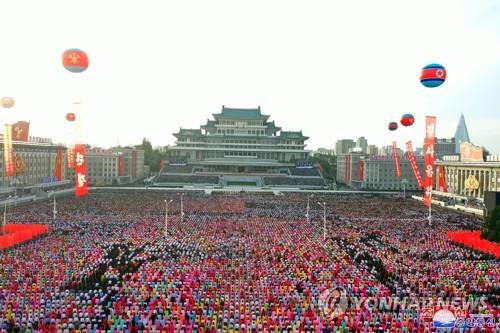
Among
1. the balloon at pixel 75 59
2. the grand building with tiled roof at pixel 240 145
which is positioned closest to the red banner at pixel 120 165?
the grand building with tiled roof at pixel 240 145

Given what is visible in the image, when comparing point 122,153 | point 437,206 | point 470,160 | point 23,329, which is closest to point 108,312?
point 23,329

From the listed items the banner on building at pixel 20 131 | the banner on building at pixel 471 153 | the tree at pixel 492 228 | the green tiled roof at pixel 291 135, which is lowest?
the tree at pixel 492 228

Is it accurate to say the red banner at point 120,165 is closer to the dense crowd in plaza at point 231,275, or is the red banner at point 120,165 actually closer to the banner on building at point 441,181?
the dense crowd in plaza at point 231,275

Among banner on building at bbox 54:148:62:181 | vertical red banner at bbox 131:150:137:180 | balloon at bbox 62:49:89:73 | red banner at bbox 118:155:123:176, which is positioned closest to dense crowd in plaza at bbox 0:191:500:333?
balloon at bbox 62:49:89:73

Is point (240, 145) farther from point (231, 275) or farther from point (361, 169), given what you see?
point (231, 275)

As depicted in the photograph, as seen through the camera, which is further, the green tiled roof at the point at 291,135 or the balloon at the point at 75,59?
the green tiled roof at the point at 291,135

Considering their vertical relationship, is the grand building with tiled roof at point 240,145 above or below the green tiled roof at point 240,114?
below
